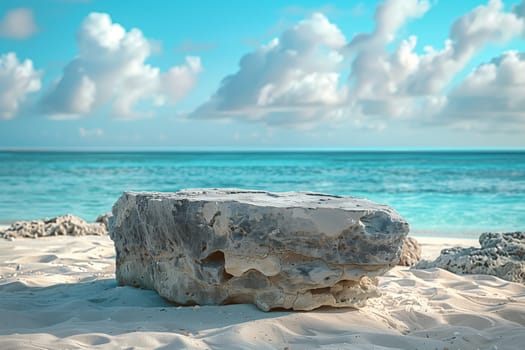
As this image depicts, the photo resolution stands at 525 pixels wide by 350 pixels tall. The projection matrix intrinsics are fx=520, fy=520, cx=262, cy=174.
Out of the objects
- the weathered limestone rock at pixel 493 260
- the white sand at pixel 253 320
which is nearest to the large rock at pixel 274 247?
the white sand at pixel 253 320

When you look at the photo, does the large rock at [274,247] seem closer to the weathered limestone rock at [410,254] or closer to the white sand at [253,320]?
the white sand at [253,320]

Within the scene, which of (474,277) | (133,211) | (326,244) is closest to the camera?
(326,244)

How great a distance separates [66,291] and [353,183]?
23.2 m

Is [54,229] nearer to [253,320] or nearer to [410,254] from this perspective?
[410,254]

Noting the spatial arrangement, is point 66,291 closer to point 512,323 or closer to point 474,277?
point 512,323

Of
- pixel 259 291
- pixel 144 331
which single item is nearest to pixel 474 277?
pixel 259 291

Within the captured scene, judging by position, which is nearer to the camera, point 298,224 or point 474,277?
point 298,224

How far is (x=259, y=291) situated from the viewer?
11.7 ft

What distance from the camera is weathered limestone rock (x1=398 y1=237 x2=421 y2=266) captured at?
6.44 m

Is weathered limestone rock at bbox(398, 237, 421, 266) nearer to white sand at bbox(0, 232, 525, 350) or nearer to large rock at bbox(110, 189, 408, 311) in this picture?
white sand at bbox(0, 232, 525, 350)

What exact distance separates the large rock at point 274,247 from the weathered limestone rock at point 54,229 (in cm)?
528

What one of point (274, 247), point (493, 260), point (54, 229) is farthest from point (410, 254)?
point (54, 229)

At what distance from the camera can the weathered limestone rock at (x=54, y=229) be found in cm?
840

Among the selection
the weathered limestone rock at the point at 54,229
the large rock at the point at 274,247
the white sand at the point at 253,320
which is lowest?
the weathered limestone rock at the point at 54,229
